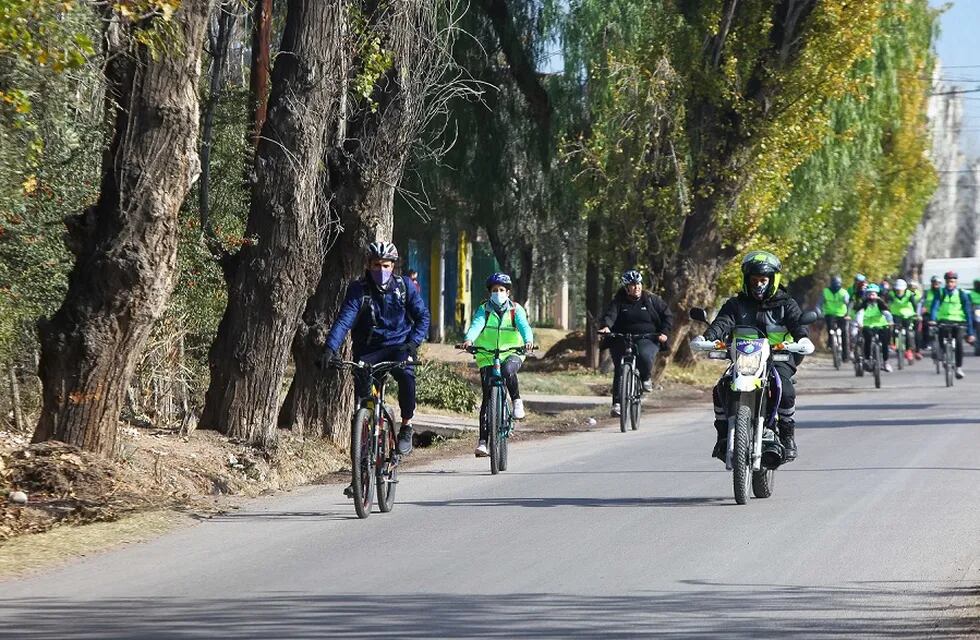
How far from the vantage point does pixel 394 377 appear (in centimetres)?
1207

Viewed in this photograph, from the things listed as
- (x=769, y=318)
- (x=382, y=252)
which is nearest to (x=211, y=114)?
(x=382, y=252)

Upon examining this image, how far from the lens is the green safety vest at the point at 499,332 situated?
50.6 feet

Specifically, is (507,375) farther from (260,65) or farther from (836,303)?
(836,303)

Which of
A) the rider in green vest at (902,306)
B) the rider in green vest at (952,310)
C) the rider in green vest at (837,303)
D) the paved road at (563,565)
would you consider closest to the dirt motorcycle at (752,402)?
the paved road at (563,565)

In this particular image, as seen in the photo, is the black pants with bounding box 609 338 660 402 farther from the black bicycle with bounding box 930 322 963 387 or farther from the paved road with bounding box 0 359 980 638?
the black bicycle with bounding box 930 322 963 387

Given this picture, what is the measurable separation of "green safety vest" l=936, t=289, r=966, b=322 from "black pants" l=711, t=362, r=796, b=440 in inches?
650

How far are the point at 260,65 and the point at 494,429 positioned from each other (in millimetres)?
5379

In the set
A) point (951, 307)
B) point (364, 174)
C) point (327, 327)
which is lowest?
point (327, 327)

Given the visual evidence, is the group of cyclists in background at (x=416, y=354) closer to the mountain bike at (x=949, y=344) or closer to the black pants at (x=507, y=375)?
the black pants at (x=507, y=375)

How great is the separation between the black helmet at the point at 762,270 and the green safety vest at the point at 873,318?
55.9 ft

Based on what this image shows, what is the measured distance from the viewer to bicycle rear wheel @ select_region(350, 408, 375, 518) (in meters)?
11.3

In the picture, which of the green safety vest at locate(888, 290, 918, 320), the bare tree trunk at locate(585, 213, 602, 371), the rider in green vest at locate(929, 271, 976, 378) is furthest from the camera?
the green safety vest at locate(888, 290, 918, 320)

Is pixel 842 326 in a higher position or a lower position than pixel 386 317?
higher

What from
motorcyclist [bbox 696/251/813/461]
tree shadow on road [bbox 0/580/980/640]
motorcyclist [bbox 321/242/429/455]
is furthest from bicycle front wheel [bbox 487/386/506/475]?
tree shadow on road [bbox 0/580/980/640]
